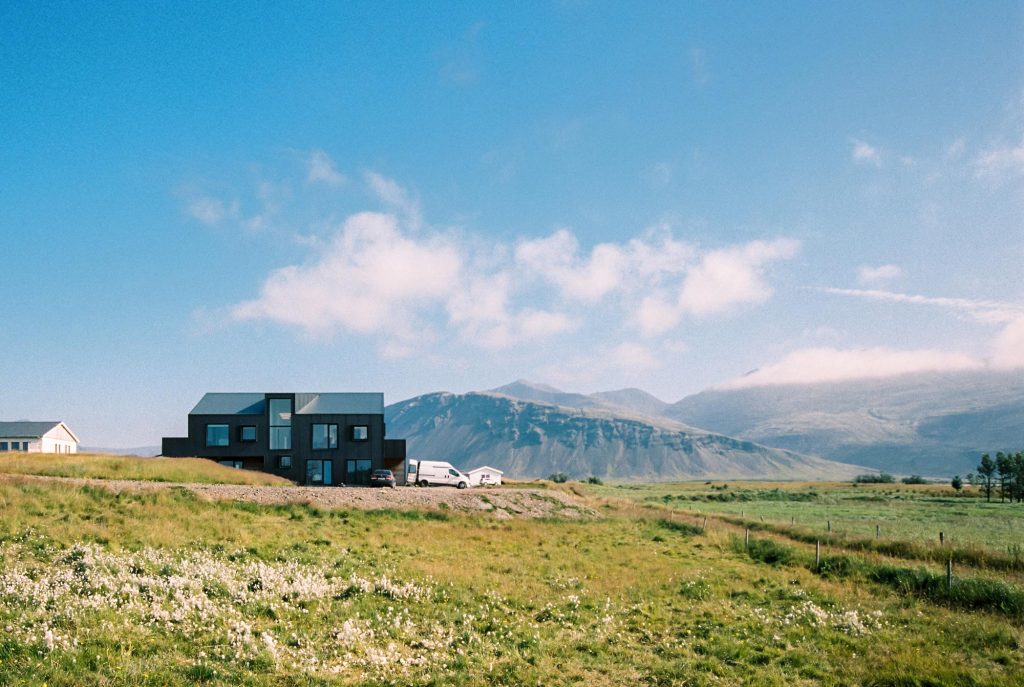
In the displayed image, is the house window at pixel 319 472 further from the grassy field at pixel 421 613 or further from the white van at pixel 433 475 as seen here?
the grassy field at pixel 421 613

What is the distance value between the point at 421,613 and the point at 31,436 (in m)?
120

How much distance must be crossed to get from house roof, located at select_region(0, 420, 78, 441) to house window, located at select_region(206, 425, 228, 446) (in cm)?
5931

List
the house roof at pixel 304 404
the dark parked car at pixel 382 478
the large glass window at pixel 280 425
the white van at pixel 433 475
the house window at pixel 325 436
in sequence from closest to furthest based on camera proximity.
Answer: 1. the dark parked car at pixel 382 478
2. the house window at pixel 325 436
3. the large glass window at pixel 280 425
4. the house roof at pixel 304 404
5. the white van at pixel 433 475

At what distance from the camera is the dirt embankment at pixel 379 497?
4134 cm

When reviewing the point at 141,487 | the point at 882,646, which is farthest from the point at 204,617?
the point at 141,487

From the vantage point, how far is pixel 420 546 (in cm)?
3362

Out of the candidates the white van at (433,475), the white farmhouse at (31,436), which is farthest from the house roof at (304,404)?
the white farmhouse at (31,436)

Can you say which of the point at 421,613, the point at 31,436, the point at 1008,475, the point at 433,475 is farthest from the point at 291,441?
the point at 1008,475

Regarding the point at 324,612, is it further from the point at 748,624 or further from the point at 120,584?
the point at 748,624

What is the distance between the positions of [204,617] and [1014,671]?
73.0 feet

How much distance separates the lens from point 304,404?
76.7 m

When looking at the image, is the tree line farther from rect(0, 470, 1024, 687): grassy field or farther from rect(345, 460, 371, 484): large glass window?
rect(0, 470, 1024, 687): grassy field

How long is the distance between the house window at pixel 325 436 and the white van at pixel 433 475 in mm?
9646

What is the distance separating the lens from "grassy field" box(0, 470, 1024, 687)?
51.1 ft
